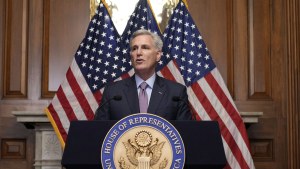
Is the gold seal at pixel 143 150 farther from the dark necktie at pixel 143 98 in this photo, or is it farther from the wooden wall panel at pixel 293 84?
the wooden wall panel at pixel 293 84

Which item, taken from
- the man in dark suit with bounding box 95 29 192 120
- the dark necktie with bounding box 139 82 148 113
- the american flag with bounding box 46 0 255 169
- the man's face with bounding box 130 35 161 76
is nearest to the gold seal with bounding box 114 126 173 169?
the man in dark suit with bounding box 95 29 192 120

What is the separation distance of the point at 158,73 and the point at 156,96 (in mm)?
1474

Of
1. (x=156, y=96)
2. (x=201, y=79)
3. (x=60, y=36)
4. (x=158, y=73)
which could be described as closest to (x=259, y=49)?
(x=201, y=79)

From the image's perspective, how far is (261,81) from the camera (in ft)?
15.9

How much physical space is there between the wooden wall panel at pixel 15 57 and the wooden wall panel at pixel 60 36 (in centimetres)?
18

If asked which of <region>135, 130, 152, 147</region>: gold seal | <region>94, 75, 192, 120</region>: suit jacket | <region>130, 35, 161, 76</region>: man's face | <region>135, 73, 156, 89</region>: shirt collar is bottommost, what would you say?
<region>135, 130, 152, 147</region>: gold seal

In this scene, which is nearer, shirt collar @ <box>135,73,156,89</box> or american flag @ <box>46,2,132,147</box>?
shirt collar @ <box>135,73,156,89</box>

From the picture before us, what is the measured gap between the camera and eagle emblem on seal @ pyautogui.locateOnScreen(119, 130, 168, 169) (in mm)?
2203

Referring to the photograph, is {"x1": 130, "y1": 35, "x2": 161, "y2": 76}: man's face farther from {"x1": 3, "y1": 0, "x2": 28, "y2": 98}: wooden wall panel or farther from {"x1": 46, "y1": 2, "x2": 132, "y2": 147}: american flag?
{"x1": 3, "y1": 0, "x2": 28, "y2": 98}: wooden wall panel

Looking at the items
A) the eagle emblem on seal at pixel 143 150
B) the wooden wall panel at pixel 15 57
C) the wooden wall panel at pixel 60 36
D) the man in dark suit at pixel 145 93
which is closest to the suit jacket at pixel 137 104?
the man in dark suit at pixel 145 93

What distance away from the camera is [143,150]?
2.23m

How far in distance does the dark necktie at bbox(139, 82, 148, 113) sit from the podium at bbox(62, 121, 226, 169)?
0.69 m

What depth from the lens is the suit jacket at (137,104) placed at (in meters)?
2.90

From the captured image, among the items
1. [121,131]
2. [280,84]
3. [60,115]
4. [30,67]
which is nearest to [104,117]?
[121,131]
